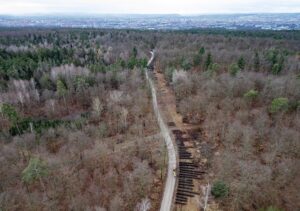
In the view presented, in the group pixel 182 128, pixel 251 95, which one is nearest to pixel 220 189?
pixel 182 128

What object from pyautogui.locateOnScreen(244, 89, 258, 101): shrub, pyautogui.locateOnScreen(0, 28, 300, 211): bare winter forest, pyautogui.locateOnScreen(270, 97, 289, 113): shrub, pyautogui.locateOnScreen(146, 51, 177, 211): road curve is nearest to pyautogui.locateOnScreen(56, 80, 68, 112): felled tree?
pyautogui.locateOnScreen(0, 28, 300, 211): bare winter forest

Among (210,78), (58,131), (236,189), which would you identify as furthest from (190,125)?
(58,131)

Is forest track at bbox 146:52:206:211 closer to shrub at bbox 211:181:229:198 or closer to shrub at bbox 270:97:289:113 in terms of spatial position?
shrub at bbox 211:181:229:198

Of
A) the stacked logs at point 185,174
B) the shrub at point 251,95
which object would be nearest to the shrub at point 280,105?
the shrub at point 251,95

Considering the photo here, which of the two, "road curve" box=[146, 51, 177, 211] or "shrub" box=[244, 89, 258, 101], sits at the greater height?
"shrub" box=[244, 89, 258, 101]

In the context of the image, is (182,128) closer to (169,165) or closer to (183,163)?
(183,163)
